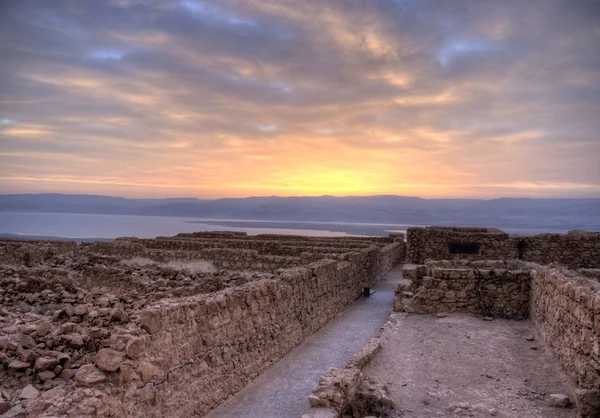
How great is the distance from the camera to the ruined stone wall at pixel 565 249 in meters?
19.8

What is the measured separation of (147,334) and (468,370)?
549cm

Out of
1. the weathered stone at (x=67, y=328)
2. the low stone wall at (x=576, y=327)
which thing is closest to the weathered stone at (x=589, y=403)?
the low stone wall at (x=576, y=327)

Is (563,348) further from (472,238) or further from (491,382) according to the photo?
(472,238)

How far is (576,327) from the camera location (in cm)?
710

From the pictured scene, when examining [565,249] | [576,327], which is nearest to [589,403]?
[576,327]

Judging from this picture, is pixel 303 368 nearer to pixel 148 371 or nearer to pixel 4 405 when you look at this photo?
pixel 148 371

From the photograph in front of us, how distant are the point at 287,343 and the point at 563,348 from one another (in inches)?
220

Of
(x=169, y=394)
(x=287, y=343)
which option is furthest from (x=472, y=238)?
(x=169, y=394)

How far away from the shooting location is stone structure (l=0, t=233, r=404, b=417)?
18.1 feet

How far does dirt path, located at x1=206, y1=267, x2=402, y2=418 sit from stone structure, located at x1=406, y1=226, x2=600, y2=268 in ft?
25.0

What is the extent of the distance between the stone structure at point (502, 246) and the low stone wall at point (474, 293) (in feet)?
30.9

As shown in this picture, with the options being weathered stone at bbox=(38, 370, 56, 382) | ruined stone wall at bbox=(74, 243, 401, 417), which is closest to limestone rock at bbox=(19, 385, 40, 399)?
weathered stone at bbox=(38, 370, 56, 382)

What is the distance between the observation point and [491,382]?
7.50m

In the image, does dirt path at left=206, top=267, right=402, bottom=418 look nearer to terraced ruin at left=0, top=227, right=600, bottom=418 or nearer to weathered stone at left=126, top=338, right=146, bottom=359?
terraced ruin at left=0, top=227, right=600, bottom=418
